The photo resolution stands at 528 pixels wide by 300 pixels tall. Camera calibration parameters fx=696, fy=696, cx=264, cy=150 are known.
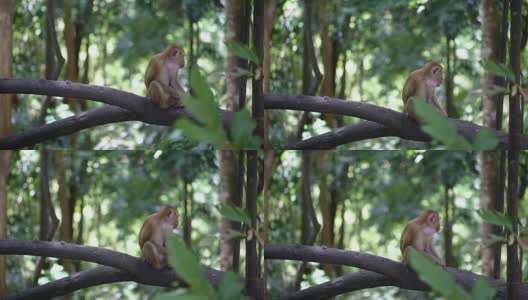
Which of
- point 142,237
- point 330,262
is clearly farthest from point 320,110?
point 142,237

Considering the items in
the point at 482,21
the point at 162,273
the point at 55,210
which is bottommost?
the point at 162,273

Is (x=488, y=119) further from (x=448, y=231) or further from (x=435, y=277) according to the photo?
(x=435, y=277)

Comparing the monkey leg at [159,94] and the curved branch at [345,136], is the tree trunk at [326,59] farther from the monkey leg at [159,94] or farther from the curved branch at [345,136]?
the monkey leg at [159,94]

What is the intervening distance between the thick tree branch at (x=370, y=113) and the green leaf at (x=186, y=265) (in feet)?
5.40

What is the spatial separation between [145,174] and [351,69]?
33.0 inches

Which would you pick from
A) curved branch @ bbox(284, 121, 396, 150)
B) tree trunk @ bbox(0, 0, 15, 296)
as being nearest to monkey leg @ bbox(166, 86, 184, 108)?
curved branch @ bbox(284, 121, 396, 150)

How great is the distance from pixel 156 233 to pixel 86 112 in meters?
0.52

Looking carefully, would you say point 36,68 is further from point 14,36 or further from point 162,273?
point 162,273

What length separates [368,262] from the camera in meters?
2.48

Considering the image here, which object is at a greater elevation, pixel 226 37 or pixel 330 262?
pixel 226 37

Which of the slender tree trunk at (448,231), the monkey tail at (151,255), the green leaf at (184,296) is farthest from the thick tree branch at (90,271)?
Result: the green leaf at (184,296)

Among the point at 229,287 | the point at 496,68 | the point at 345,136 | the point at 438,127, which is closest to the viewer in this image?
the point at 438,127

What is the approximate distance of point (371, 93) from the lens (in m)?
2.44

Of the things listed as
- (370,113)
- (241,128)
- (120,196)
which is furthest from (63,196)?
(241,128)
